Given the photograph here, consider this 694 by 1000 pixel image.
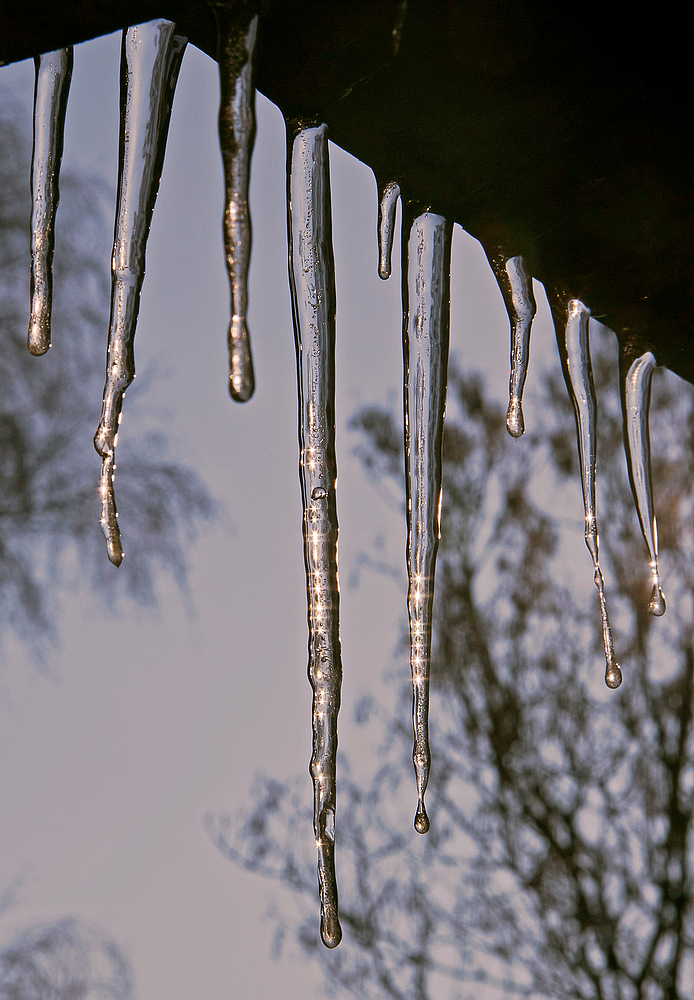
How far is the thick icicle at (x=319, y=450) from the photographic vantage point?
47cm

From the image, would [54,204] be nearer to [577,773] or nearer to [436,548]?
A: [436,548]

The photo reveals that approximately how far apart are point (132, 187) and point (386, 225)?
0.17 meters

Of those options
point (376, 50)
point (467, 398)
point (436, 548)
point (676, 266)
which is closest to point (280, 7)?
point (376, 50)

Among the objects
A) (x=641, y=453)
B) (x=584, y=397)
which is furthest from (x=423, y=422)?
(x=641, y=453)

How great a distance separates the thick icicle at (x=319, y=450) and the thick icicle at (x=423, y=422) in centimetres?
7

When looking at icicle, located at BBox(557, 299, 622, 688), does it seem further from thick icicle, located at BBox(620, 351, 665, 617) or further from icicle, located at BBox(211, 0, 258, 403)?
icicle, located at BBox(211, 0, 258, 403)

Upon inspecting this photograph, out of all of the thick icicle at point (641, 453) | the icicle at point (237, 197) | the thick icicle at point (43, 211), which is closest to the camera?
the icicle at point (237, 197)

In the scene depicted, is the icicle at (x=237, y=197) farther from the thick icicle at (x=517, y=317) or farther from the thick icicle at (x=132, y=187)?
the thick icicle at (x=517, y=317)

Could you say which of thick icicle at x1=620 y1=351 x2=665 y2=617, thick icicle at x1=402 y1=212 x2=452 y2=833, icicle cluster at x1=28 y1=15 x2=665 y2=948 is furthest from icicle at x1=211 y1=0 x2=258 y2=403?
thick icicle at x1=620 y1=351 x2=665 y2=617

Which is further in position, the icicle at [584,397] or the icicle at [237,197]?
the icicle at [584,397]

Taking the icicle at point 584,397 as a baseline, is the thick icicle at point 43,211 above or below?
above

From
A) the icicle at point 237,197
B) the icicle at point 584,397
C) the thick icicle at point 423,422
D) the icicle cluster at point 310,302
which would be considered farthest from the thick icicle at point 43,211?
the icicle at point 584,397

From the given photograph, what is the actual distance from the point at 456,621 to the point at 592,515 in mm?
3076

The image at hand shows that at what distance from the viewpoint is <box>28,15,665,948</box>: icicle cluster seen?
41cm
